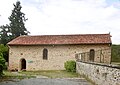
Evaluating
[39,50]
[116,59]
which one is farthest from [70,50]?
[116,59]

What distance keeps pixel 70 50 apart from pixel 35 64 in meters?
5.56

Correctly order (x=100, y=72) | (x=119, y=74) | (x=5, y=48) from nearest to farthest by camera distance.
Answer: (x=119, y=74), (x=100, y=72), (x=5, y=48)

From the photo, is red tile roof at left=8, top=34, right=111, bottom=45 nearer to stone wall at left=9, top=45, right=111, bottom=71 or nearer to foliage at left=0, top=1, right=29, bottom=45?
stone wall at left=9, top=45, right=111, bottom=71

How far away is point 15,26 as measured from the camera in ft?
181

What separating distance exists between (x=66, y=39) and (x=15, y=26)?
2289 cm

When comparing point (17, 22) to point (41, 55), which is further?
point (17, 22)

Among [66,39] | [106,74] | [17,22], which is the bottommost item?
[106,74]

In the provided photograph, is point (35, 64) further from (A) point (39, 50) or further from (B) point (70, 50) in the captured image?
(B) point (70, 50)

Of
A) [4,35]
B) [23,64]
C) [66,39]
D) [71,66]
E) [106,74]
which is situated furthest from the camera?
[4,35]

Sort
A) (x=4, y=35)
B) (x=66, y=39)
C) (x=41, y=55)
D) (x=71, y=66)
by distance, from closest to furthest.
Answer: (x=71, y=66) < (x=41, y=55) < (x=66, y=39) < (x=4, y=35)

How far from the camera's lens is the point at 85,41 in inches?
1332

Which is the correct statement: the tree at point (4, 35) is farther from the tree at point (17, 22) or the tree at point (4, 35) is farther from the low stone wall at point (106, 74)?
the low stone wall at point (106, 74)

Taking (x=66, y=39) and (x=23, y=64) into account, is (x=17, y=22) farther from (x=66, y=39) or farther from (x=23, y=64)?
(x=66, y=39)

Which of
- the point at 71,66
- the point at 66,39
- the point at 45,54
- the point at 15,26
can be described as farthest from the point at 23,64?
the point at 15,26
